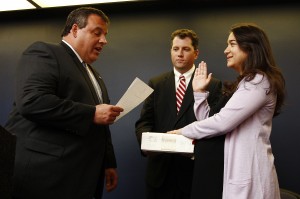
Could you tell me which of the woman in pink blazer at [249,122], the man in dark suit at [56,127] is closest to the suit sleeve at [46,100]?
the man in dark suit at [56,127]

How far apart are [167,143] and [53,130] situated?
0.62 metres

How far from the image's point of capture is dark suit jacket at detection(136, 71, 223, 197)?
2.58 metres

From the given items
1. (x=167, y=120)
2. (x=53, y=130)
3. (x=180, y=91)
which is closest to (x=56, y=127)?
(x=53, y=130)

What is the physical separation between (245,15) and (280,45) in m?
0.42

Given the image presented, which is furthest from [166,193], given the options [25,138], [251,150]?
[25,138]

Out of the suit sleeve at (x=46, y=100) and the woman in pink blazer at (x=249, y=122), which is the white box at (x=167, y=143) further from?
the suit sleeve at (x=46, y=100)

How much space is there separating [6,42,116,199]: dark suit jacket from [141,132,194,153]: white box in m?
0.30

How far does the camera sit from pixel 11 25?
4.02m

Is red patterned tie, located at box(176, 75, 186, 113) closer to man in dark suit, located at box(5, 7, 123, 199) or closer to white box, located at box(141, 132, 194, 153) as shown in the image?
white box, located at box(141, 132, 194, 153)

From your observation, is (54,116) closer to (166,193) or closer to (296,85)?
(166,193)

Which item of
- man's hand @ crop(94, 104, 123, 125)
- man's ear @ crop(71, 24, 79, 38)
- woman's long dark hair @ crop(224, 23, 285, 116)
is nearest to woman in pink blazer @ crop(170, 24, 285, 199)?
woman's long dark hair @ crop(224, 23, 285, 116)

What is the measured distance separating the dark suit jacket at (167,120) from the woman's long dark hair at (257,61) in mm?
613

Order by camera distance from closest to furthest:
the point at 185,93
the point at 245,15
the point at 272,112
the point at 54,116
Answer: the point at 54,116, the point at 272,112, the point at 185,93, the point at 245,15

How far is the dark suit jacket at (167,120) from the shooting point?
8.46ft
